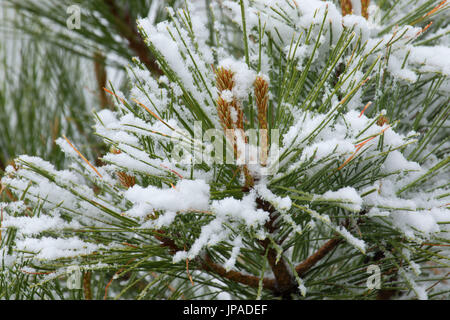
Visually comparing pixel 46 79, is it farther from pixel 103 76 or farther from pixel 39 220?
pixel 39 220

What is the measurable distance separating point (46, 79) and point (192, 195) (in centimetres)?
75

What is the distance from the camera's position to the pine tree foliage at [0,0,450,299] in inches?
18.3

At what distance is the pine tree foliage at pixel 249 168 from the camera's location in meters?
0.47

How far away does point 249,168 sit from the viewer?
1.63ft

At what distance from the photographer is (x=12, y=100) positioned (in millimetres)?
999

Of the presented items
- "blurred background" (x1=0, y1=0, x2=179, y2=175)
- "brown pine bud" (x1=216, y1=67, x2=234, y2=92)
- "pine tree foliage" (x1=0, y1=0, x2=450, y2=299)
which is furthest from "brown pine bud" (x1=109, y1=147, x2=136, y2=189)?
"blurred background" (x1=0, y1=0, x2=179, y2=175)

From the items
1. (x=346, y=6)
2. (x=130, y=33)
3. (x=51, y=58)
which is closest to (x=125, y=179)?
(x=346, y=6)

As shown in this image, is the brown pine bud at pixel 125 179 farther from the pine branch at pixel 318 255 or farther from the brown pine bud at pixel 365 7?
the brown pine bud at pixel 365 7

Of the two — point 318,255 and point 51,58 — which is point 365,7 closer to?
point 318,255

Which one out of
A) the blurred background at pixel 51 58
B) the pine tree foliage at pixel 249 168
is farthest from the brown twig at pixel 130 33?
the pine tree foliage at pixel 249 168

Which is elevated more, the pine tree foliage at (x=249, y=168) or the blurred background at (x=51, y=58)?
the blurred background at (x=51, y=58)

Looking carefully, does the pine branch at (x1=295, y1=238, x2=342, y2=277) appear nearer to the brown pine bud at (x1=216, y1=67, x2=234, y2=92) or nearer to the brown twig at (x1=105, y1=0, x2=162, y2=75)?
the brown pine bud at (x1=216, y1=67, x2=234, y2=92)
